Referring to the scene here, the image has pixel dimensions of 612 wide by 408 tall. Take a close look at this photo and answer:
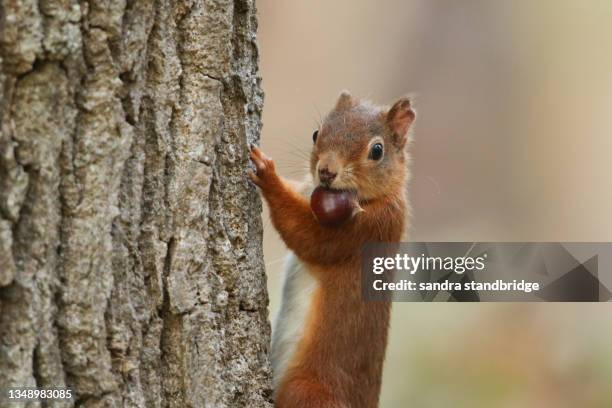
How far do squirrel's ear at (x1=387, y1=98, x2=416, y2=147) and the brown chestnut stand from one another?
43 centimetres

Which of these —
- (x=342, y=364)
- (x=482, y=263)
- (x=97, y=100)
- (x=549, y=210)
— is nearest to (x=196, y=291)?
(x=97, y=100)

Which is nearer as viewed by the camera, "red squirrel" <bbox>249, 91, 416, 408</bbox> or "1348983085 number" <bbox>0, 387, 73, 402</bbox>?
"1348983085 number" <bbox>0, 387, 73, 402</bbox>

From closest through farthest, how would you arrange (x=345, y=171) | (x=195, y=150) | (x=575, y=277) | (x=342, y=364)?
(x=195, y=150) → (x=342, y=364) → (x=345, y=171) → (x=575, y=277)

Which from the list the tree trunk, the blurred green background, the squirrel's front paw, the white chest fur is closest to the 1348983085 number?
the tree trunk

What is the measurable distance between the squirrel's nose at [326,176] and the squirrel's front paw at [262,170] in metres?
0.32

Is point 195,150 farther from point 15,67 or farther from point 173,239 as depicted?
point 15,67

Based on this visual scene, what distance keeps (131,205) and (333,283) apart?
1268mm

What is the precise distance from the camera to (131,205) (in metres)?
2.29

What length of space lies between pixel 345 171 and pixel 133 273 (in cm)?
139

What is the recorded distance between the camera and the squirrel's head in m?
3.58

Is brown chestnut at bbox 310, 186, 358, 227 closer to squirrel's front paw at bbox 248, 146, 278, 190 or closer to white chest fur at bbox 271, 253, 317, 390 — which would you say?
white chest fur at bbox 271, 253, 317, 390

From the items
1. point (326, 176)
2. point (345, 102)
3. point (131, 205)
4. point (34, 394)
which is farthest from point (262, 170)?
point (34, 394)

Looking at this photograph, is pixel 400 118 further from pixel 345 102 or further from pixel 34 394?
pixel 34 394

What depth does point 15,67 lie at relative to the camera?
1.99 m
